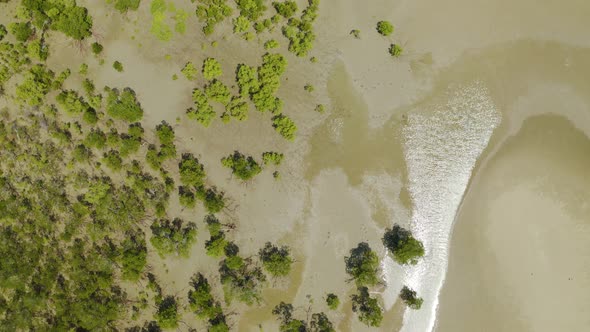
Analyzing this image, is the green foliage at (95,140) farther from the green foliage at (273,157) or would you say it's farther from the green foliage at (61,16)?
the green foliage at (273,157)

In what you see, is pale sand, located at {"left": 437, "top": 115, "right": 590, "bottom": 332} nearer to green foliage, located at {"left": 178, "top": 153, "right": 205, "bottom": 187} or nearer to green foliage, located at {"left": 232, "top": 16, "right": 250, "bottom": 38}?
green foliage, located at {"left": 178, "top": 153, "right": 205, "bottom": 187}

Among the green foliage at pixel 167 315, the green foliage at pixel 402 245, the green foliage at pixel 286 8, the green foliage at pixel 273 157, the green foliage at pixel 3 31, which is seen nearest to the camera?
the green foliage at pixel 402 245

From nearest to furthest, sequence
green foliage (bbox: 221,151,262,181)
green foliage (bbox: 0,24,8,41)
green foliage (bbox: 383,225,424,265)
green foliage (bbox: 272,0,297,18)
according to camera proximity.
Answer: green foliage (bbox: 383,225,424,265), green foliage (bbox: 221,151,262,181), green foliage (bbox: 272,0,297,18), green foliage (bbox: 0,24,8,41)

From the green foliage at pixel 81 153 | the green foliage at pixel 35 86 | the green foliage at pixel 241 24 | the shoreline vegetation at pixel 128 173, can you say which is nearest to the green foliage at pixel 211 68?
the shoreline vegetation at pixel 128 173

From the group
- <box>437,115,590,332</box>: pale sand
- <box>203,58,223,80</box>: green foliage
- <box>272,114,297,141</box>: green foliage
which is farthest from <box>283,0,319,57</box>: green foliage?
<box>437,115,590,332</box>: pale sand

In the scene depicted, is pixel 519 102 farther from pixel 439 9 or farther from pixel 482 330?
pixel 482 330

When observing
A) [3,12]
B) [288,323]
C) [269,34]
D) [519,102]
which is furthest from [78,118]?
[519,102]
